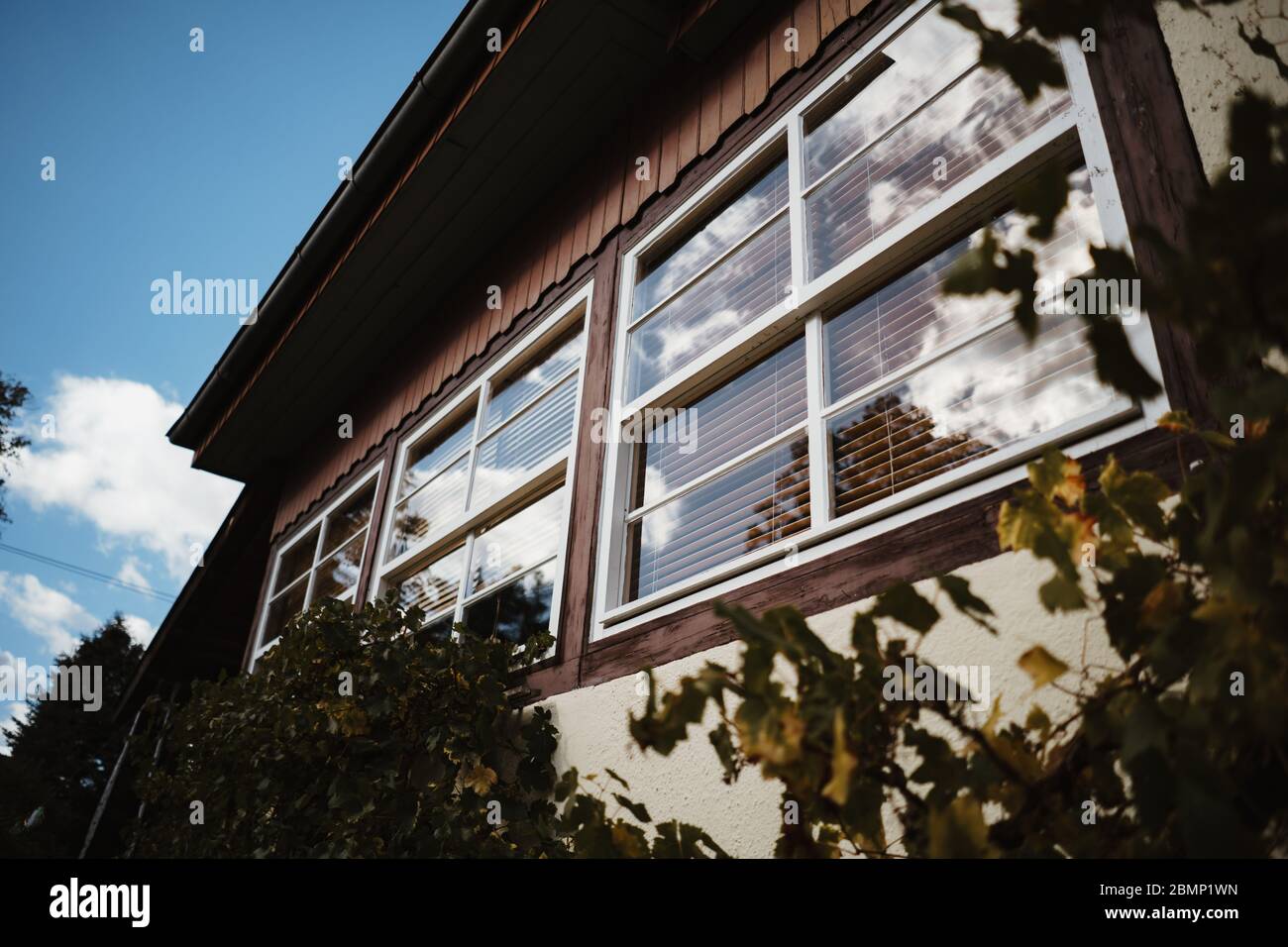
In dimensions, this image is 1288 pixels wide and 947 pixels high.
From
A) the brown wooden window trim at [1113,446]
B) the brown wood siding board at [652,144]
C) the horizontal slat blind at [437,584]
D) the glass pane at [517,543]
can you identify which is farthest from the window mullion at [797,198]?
the horizontal slat blind at [437,584]

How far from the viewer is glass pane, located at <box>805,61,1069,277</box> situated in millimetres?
2689

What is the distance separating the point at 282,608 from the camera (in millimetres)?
7824

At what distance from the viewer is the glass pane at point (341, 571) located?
6.52 m

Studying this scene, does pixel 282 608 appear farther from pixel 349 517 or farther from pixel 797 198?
pixel 797 198

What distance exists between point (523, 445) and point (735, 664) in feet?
8.38

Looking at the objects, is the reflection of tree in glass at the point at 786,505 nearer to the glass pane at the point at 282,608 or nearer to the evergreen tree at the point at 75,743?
the glass pane at the point at 282,608

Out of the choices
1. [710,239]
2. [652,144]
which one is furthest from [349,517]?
[710,239]

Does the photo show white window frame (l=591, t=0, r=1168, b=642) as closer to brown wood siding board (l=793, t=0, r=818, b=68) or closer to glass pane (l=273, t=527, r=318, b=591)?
brown wood siding board (l=793, t=0, r=818, b=68)

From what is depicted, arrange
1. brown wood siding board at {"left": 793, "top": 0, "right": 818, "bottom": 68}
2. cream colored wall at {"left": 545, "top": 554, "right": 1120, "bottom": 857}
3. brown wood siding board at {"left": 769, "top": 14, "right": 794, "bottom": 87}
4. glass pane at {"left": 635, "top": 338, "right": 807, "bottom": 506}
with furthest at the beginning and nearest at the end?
brown wood siding board at {"left": 769, "top": 14, "right": 794, "bottom": 87} → brown wood siding board at {"left": 793, "top": 0, "right": 818, "bottom": 68} → glass pane at {"left": 635, "top": 338, "right": 807, "bottom": 506} → cream colored wall at {"left": 545, "top": 554, "right": 1120, "bottom": 857}

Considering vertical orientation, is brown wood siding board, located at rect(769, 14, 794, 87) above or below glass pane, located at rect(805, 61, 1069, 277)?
above

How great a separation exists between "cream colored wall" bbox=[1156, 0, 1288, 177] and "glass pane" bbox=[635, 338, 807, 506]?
4.69 ft

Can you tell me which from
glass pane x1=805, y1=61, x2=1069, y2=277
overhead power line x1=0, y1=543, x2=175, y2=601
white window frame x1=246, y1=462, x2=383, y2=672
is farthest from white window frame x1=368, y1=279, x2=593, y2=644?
overhead power line x1=0, y1=543, x2=175, y2=601
